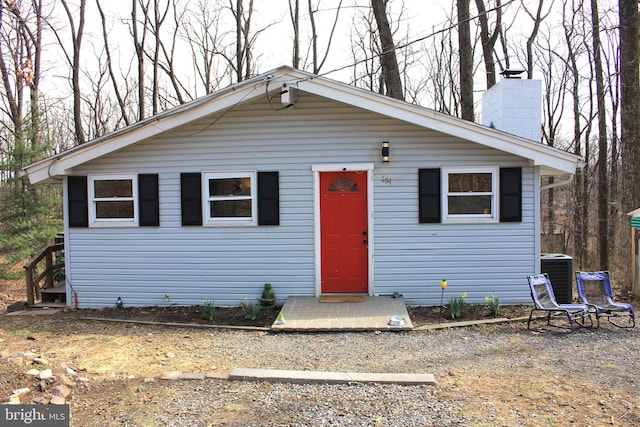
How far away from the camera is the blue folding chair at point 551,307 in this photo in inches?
253

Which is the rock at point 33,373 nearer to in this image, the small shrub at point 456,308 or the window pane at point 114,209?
the window pane at point 114,209

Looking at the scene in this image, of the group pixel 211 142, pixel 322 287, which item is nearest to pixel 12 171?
pixel 211 142

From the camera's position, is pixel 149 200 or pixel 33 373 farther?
pixel 149 200

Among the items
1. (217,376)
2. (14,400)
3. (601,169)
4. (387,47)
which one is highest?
(387,47)

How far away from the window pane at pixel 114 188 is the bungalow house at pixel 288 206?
2cm

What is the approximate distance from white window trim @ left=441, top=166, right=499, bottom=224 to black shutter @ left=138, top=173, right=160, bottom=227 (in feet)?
16.0

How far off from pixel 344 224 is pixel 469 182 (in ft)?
7.20

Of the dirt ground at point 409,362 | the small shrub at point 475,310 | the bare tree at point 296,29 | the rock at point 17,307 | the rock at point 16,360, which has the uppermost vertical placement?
the bare tree at point 296,29

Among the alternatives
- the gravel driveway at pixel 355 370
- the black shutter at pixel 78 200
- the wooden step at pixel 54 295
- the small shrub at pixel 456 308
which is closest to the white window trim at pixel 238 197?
the gravel driveway at pixel 355 370

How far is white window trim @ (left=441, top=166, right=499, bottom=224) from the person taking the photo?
25.2 ft

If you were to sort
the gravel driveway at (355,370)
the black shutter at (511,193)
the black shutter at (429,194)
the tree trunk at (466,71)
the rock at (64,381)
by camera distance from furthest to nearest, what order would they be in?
the tree trunk at (466,71), the black shutter at (429,194), the black shutter at (511,193), the rock at (64,381), the gravel driveway at (355,370)

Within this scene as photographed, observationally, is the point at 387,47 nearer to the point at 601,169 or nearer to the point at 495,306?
the point at 601,169

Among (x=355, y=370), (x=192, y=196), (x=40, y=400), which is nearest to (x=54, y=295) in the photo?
(x=192, y=196)

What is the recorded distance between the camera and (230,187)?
8.09m
